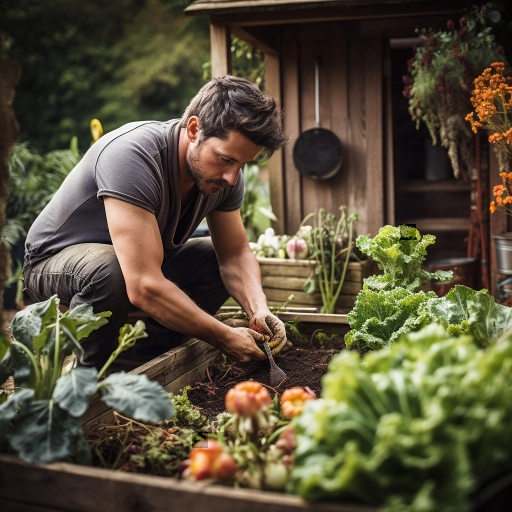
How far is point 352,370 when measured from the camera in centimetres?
145

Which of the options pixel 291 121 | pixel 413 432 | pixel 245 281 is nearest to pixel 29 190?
pixel 291 121

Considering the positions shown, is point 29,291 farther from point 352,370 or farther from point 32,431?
point 352,370

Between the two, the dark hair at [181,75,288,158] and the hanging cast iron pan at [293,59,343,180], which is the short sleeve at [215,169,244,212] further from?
the hanging cast iron pan at [293,59,343,180]

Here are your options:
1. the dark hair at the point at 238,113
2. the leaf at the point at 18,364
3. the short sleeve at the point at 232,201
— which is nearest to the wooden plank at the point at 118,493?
the leaf at the point at 18,364

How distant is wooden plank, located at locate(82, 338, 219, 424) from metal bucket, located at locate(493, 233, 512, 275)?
1985 millimetres

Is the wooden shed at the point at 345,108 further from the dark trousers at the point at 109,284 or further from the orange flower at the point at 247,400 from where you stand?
the orange flower at the point at 247,400

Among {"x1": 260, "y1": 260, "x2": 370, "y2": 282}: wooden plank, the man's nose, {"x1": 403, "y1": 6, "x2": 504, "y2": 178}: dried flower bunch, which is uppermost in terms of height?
{"x1": 403, "y1": 6, "x2": 504, "y2": 178}: dried flower bunch

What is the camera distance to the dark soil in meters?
2.75

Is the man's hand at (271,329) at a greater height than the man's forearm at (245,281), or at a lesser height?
lesser

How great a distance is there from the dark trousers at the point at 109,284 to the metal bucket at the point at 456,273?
1.79m

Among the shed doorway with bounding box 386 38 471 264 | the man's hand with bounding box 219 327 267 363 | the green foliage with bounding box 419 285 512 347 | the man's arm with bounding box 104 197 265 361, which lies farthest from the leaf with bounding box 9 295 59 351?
the shed doorway with bounding box 386 38 471 264

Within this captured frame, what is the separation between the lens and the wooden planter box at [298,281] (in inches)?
183

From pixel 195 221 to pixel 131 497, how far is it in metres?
1.92

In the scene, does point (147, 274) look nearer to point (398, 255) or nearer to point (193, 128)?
point (193, 128)
